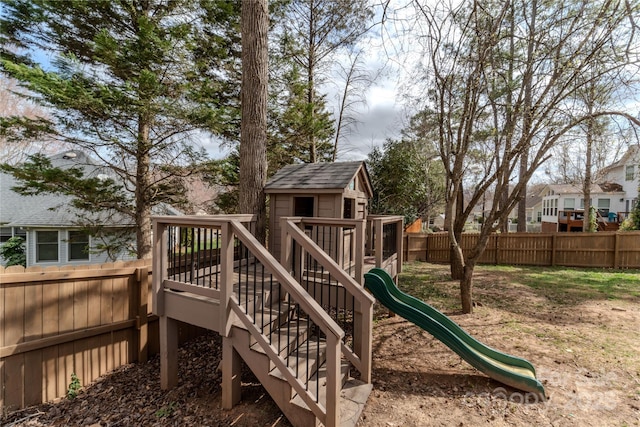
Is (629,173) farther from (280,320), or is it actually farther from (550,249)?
(280,320)

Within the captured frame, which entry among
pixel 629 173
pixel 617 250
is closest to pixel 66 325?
pixel 617 250

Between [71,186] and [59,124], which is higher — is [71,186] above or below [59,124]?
below

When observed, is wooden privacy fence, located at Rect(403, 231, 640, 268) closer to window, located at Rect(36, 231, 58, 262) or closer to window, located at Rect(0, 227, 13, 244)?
window, located at Rect(36, 231, 58, 262)

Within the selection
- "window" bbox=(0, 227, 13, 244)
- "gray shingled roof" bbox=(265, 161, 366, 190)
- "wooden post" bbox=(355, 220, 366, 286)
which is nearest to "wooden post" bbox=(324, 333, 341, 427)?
"wooden post" bbox=(355, 220, 366, 286)

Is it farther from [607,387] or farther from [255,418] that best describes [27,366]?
[607,387]

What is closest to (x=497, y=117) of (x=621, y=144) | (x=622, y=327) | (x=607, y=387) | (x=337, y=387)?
(x=621, y=144)

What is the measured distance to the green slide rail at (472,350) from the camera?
3.11 m

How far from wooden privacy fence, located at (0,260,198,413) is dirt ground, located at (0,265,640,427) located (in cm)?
22

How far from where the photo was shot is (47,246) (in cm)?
1186

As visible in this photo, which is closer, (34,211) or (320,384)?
(320,384)

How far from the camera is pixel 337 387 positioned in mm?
2309

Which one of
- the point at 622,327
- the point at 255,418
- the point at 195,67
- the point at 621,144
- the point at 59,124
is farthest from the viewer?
the point at 195,67

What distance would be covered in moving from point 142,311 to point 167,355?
1.13 meters

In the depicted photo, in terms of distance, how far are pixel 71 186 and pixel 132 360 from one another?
17.7 ft
